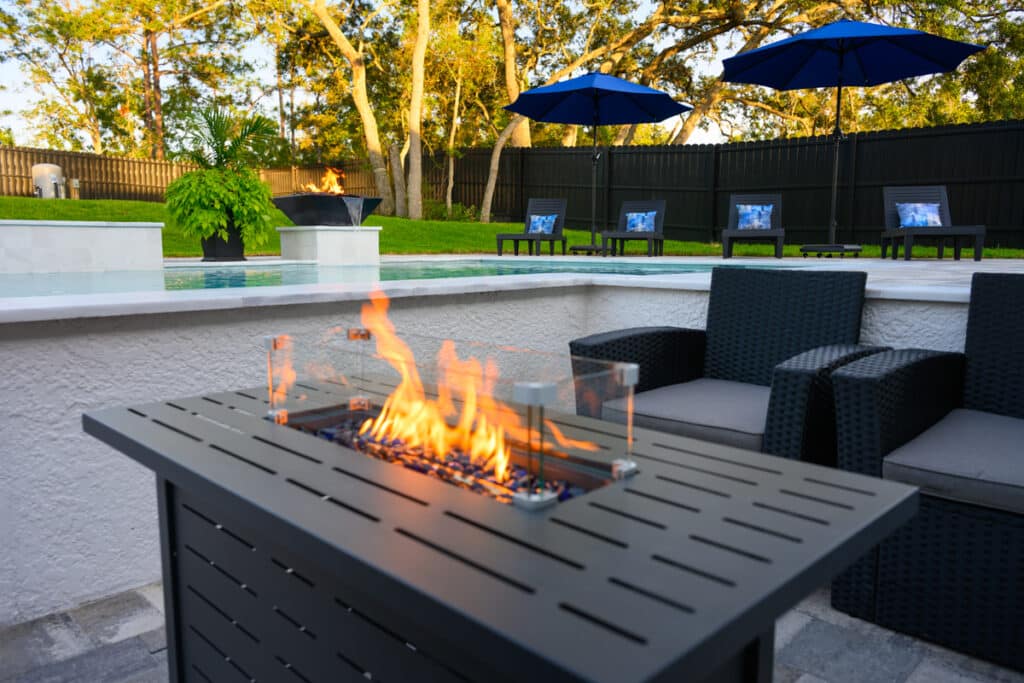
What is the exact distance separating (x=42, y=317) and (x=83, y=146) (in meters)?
27.2

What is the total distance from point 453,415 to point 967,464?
4.56ft

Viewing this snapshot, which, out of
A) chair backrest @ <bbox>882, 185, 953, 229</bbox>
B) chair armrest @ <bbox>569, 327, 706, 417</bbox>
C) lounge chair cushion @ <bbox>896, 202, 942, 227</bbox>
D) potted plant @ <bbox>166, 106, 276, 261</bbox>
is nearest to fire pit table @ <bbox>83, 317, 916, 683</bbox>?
chair armrest @ <bbox>569, 327, 706, 417</bbox>

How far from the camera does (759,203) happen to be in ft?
32.1

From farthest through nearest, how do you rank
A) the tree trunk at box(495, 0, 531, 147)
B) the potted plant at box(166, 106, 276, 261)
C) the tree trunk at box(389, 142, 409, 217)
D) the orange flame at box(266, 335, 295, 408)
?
the tree trunk at box(389, 142, 409, 217) < the tree trunk at box(495, 0, 531, 147) < the potted plant at box(166, 106, 276, 261) < the orange flame at box(266, 335, 295, 408)

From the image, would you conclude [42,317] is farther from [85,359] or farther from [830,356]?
[830,356]

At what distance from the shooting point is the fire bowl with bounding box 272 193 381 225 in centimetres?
998

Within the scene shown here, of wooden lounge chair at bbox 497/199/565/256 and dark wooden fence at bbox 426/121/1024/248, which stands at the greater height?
dark wooden fence at bbox 426/121/1024/248

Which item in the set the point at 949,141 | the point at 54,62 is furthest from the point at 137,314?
the point at 54,62

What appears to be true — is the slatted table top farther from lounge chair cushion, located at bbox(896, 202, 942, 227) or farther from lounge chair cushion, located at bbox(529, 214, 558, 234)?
lounge chair cushion, located at bbox(529, 214, 558, 234)

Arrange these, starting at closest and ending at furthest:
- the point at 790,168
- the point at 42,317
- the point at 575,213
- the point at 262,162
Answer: the point at 42,317 → the point at 790,168 → the point at 575,213 → the point at 262,162

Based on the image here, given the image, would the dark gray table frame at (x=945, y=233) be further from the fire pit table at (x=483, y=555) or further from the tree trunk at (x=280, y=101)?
the tree trunk at (x=280, y=101)

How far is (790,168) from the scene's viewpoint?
13.4 m

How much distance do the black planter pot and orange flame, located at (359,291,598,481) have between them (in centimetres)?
678

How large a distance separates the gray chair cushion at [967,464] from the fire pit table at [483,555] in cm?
85
